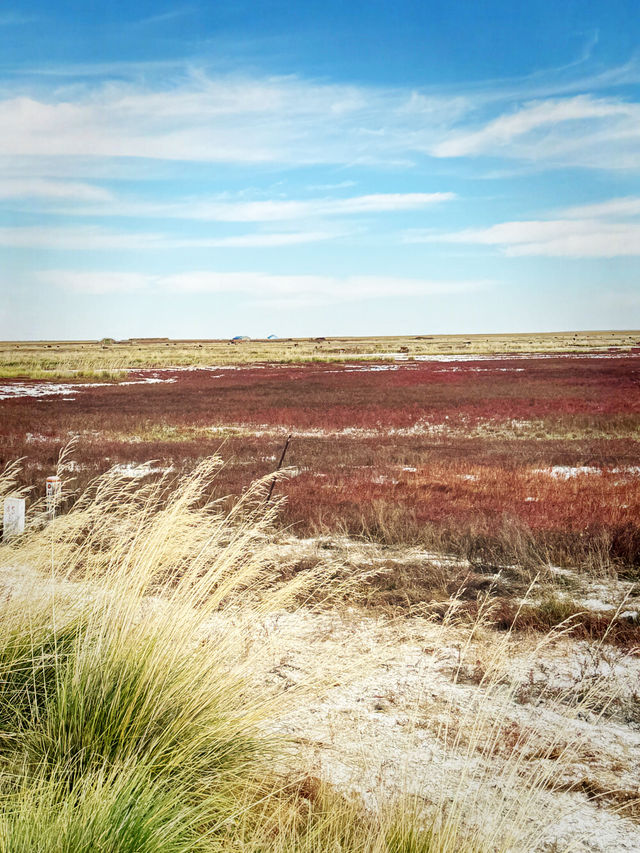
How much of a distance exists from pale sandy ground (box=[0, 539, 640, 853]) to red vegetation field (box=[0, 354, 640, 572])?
9.30 ft

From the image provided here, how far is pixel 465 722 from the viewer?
3.74 metres

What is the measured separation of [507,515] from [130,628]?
689cm

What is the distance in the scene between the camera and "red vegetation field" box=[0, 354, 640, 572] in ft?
28.3

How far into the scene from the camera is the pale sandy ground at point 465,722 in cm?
307

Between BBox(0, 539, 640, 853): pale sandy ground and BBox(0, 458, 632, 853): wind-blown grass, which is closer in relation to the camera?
BBox(0, 458, 632, 853): wind-blown grass

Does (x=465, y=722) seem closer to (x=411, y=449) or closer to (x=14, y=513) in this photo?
(x=14, y=513)

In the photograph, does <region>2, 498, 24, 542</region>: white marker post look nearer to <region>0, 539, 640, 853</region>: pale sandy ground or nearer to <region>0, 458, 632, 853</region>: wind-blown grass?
<region>0, 539, 640, 853</region>: pale sandy ground

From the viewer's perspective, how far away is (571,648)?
5.28 m

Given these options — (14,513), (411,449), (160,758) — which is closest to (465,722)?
(160,758)

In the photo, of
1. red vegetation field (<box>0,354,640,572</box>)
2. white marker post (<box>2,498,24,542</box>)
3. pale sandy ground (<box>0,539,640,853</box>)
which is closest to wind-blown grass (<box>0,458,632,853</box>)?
pale sandy ground (<box>0,539,640,853</box>)

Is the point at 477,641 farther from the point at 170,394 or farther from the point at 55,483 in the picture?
the point at 170,394

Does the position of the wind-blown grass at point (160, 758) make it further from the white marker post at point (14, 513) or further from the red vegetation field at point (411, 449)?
the red vegetation field at point (411, 449)

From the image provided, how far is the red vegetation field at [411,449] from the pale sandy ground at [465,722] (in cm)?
284

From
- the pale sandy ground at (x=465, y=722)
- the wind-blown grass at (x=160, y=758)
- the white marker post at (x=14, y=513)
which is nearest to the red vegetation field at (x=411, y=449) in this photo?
the pale sandy ground at (x=465, y=722)
